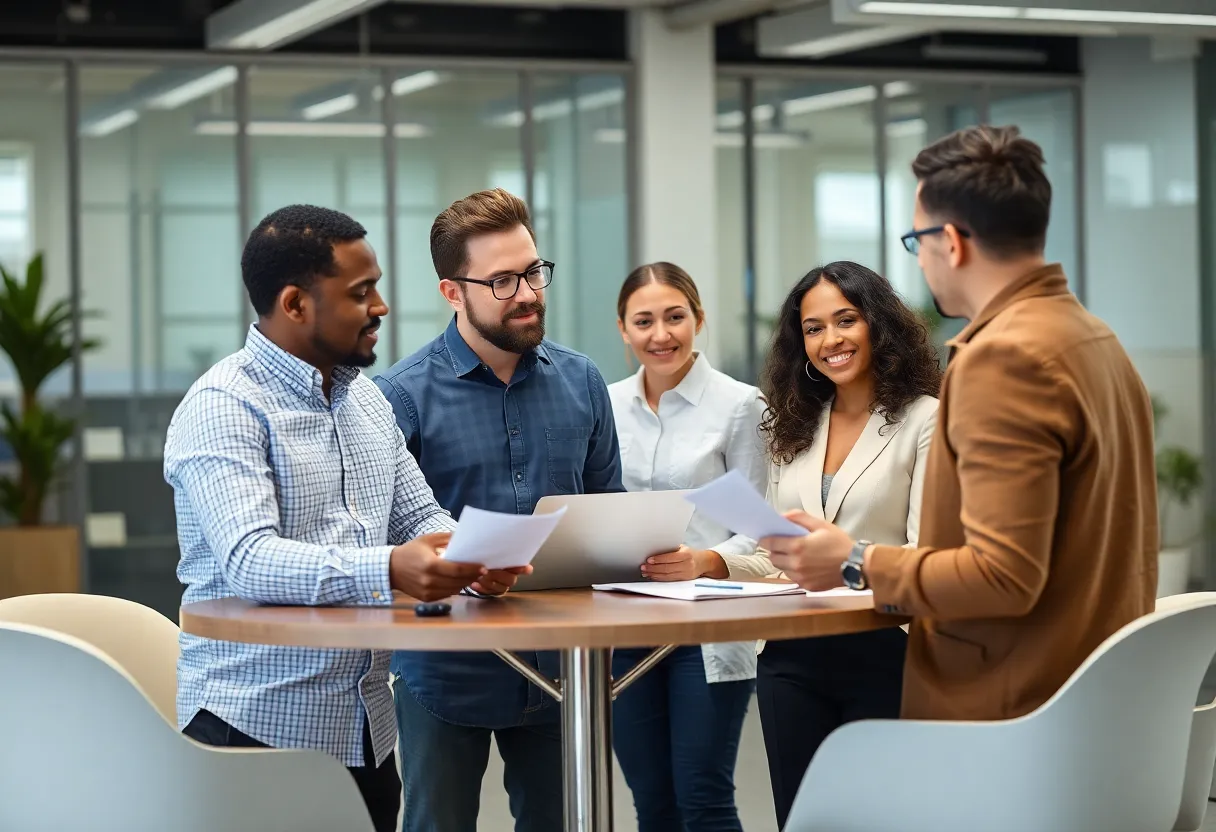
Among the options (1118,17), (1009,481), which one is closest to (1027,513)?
(1009,481)

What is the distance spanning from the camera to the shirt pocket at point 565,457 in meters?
3.12

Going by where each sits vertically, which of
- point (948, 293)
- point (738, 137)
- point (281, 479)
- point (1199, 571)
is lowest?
point (1199, 571)

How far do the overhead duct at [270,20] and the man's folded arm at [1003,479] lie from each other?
16.9ft

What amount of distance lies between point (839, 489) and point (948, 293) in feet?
2.98

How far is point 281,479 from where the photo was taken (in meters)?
2.41

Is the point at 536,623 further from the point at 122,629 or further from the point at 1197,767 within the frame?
the point at 1197,767

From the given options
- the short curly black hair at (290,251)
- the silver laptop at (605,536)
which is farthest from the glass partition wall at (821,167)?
the short curly black hair at (290,251)

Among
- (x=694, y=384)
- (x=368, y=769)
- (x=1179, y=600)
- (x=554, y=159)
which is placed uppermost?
(x=554, y=159)

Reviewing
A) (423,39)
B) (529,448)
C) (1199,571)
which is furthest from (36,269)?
(1199,571)

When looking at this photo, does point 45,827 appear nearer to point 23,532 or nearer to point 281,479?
point 281,479

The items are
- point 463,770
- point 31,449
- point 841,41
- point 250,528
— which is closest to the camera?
point 250,528

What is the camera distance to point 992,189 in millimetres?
2213

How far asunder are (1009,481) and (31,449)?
22.1 ft

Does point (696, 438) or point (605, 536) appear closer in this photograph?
point (605, 536)
